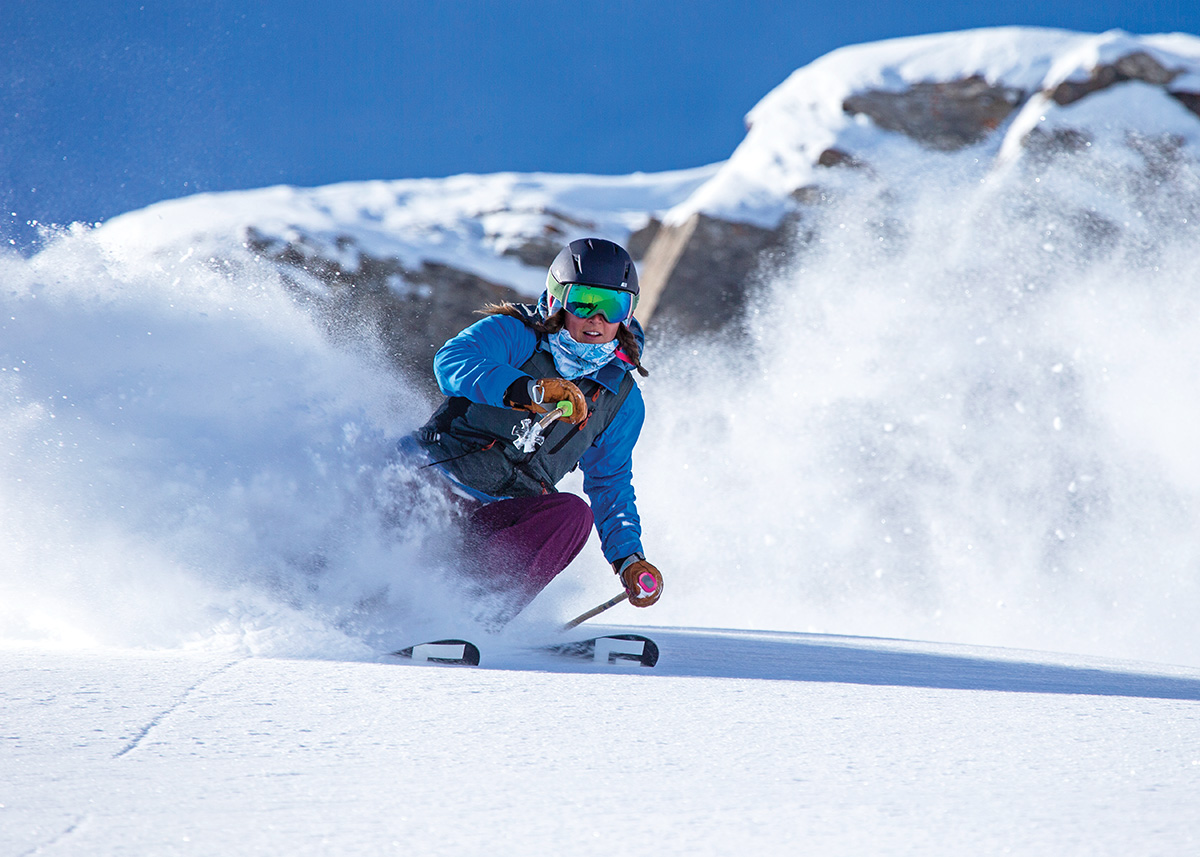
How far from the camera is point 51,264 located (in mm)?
3201

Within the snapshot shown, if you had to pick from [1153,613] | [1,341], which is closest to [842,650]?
[1,341]

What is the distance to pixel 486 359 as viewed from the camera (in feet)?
8.47

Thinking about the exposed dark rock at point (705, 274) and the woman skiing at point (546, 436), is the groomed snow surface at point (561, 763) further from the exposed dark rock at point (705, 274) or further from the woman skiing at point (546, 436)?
the exposed dark rock at point (705, 274)

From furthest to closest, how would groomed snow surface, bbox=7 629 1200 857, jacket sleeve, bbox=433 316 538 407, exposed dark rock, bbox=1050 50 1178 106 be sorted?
1. exposed dark rock, bbox=1050 50 1178 106
2. jacket sleeve, bbox=433 316 538 407
3. groomed snow surface, bbox=7 629 1200 857

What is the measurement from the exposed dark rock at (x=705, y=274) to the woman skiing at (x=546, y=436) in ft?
34.2

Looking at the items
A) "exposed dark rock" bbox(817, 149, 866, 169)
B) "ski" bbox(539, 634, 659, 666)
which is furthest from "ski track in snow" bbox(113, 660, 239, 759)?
"exposed dark rock" bbox(817, 149, 866, 169)

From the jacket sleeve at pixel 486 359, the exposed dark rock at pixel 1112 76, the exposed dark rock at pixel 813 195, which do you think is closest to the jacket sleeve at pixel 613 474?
the jacket sleeve at pixel 486 359

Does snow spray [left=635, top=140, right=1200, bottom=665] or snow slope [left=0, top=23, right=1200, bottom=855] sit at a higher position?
snow spray [left=635, top=140, right=1200, bottom=665]

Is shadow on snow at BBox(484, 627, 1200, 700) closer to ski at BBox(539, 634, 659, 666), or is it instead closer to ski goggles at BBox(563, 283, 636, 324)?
ski at BBox(539, 634, 659, 666)

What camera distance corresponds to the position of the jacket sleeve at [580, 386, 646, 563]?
9.62 feet

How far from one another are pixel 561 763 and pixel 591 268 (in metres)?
1.74

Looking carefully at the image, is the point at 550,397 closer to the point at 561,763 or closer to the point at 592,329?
the point at 592,329

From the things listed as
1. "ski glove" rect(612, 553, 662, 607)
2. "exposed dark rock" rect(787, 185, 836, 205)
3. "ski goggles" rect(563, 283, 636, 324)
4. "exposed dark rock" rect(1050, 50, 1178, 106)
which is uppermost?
"exposed dark rock" rect(1050, 50, 1178, 106)

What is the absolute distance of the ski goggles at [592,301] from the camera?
2.72 meters
